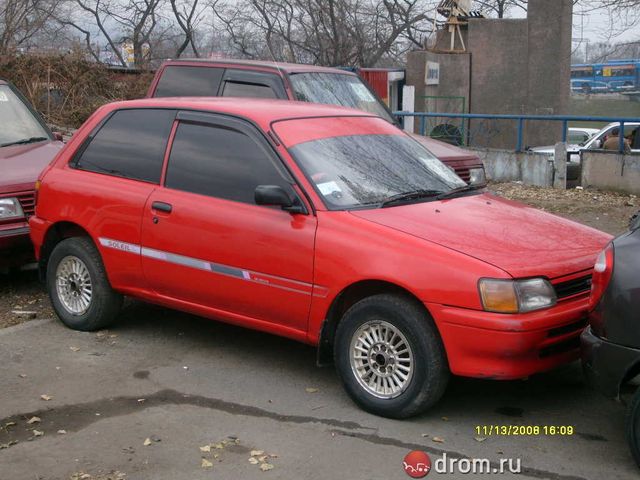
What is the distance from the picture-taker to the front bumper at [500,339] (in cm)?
460

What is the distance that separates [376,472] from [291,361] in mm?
1813

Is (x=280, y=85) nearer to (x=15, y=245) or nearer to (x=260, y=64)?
(x=260, y=64)

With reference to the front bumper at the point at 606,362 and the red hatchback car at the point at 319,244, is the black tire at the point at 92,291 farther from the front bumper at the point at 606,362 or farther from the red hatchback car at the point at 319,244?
the front bumper at the point at 606,362

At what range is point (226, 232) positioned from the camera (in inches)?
220

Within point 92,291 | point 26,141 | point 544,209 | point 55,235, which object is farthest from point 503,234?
point 544,209

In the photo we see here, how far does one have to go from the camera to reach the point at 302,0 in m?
27.2

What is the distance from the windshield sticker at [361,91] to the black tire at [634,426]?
237 inches

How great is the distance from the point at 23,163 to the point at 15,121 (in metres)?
1.30

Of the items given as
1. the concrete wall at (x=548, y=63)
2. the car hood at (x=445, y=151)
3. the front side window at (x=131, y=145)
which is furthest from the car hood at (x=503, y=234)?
the concrete wall at (x=548, y=63)

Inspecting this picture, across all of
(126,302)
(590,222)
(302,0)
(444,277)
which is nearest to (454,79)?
(302,0)

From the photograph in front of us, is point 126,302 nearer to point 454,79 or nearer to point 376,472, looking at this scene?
point 376,472

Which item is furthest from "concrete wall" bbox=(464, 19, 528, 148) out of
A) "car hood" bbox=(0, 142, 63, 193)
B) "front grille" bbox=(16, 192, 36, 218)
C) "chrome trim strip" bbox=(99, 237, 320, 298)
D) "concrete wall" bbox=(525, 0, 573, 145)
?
"chrome trim strip" bbox=(99, 237, 320, 298)

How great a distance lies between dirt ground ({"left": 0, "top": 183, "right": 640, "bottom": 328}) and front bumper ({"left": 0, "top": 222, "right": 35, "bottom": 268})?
0.38 m

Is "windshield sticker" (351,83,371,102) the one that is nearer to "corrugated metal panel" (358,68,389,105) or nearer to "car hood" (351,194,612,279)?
"car hood" (351,194,612,279)
